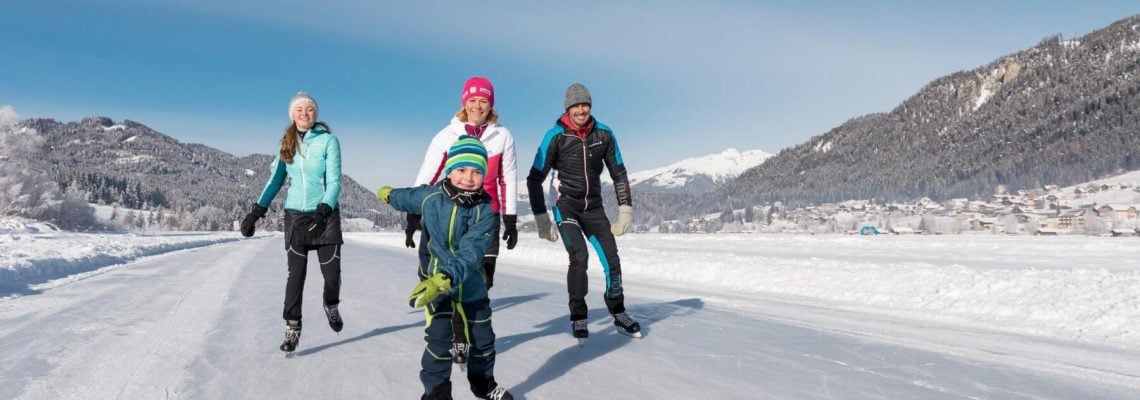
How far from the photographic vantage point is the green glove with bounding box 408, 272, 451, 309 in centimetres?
290

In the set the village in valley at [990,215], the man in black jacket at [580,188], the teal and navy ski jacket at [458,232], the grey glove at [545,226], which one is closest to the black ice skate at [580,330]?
the man in black jacket at [580,188]

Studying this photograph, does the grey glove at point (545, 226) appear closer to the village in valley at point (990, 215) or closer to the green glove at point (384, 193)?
the green glove at point (384, 193)

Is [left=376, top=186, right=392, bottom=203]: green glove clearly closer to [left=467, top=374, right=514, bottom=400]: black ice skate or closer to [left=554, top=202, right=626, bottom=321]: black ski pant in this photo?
[left=467, top=374, right=514, bottom=400]: black ice skate

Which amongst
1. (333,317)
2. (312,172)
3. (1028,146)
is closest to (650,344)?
(333,317)

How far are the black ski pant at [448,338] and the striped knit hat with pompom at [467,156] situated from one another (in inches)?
27.5

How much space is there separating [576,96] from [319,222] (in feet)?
7.72

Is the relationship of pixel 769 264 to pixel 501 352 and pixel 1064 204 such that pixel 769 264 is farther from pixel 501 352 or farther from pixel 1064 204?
pixel 1064 204

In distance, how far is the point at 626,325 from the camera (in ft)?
17.9

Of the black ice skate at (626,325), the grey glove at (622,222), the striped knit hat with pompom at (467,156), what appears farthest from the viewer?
the grey glove at (622,222)

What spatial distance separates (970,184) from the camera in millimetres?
157750

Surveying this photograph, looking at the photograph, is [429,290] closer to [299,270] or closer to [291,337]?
[291,337]

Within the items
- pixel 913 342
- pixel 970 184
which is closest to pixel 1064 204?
pixel 970 184

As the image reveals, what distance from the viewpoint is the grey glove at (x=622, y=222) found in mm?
5824

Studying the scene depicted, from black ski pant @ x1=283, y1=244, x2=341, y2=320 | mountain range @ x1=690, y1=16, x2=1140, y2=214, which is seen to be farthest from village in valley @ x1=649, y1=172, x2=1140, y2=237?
black ski pant @ x1=283, y1=244, x2=341, y2=320
